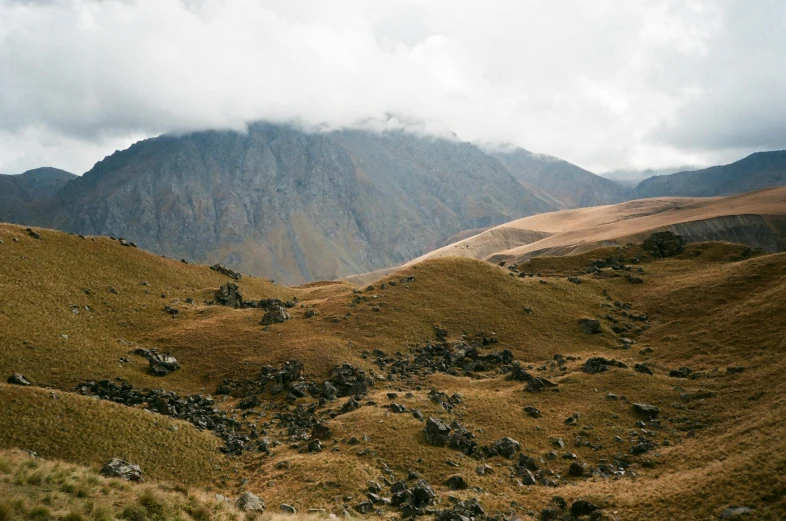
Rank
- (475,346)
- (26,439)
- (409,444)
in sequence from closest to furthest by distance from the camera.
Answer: (26,439) < (409,444) < (475,346)

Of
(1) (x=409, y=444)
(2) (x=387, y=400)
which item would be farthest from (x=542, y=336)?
(1) (x=409, y=444)

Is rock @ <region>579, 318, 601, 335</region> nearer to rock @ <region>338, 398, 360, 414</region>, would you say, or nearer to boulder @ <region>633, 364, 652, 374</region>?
boulder @ <region>633, 364, 652, 374</region>

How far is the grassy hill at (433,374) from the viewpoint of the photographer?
3603 cm

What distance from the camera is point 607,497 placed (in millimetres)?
33125

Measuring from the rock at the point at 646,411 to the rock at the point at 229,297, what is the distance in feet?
219

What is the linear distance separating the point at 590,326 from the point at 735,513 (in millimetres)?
54412

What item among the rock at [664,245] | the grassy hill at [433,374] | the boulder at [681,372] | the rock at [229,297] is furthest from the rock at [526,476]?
the rock at [664,245]

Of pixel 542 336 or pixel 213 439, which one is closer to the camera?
pixel 213 439

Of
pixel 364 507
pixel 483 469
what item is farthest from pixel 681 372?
pixel 364 507

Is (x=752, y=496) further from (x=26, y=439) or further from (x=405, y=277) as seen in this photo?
(x=405, y=277)

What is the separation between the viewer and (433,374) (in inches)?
2530

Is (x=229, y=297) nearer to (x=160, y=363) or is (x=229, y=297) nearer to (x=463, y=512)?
(x=160, y=363)

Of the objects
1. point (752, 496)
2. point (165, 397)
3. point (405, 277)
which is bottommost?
point (752, 496)

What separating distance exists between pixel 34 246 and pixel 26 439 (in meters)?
56.9
